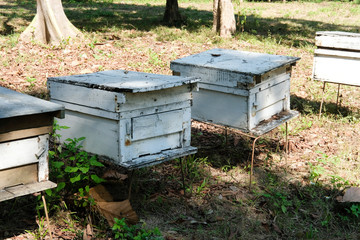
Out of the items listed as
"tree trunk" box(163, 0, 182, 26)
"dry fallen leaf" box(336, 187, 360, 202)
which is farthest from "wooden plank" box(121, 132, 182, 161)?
"tree trunk" box(163, 0, 182, 26)

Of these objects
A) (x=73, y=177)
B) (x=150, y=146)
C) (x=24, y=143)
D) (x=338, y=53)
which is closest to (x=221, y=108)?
(x=150, y=146)

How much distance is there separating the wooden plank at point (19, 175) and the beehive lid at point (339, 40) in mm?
4372

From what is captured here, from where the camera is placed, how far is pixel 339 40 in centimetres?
598

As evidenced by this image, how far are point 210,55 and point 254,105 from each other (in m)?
0.89

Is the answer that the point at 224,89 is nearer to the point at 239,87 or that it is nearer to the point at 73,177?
the point at 239,87

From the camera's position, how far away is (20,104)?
9.64 ft

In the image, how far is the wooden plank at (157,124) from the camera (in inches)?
141

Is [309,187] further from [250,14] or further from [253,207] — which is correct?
[250,14]

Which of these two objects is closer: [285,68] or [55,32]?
[285,68]

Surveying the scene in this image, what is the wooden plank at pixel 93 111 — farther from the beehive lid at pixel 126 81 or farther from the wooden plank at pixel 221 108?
the wooden plank at pixel 221 108

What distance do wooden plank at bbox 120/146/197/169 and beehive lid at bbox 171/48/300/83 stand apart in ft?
3.08

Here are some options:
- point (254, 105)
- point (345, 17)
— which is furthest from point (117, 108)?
point (345, 17)

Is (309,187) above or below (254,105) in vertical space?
below

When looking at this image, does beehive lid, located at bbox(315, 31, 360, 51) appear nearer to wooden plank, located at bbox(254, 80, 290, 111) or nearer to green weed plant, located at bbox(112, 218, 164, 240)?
wooden plank, located at bbox(254, 80, 290, 111)
